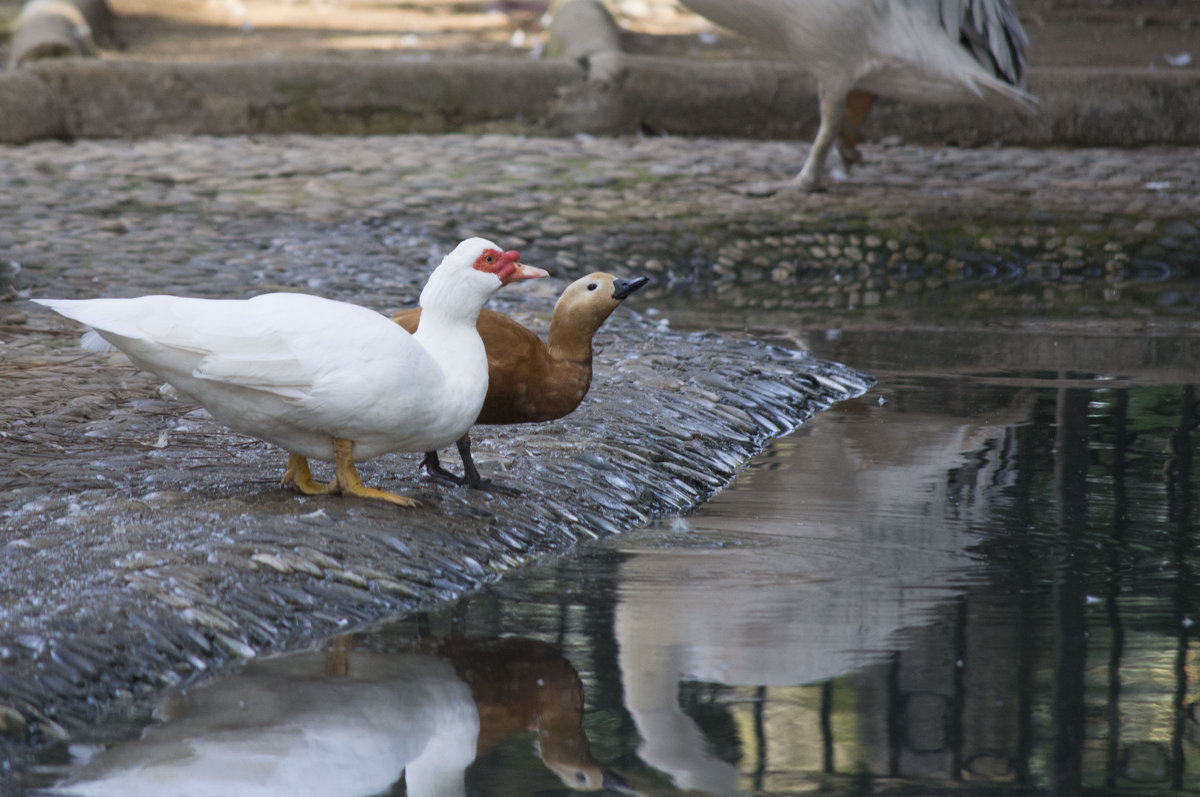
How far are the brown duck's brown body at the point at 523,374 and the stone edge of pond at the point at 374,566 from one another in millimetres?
273

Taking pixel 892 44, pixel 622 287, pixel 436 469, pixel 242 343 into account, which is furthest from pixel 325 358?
pixel 892 44

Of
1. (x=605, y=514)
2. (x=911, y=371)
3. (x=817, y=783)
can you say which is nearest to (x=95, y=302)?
(x=605, y=514)

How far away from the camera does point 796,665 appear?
3215mm

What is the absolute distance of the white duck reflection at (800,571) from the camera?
3.15m

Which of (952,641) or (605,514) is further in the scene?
(605,514)

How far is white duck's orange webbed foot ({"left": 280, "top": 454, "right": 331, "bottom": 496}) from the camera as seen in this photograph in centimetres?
399

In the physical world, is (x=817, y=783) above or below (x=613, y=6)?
below

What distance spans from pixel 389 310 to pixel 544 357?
288 cm

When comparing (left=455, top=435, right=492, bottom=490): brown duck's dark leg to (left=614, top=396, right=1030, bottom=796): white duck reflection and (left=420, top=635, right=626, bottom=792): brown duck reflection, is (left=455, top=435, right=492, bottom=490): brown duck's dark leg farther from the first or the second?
(left=420, top=635, right=626, bottom=792): brown duck reflection

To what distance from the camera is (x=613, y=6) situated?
14.1 meters

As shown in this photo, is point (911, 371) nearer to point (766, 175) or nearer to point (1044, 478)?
point (1044, 478)

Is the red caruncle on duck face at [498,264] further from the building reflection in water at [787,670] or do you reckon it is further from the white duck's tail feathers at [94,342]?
the white duck's tail feathers at [94,342]

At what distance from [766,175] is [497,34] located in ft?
16.2

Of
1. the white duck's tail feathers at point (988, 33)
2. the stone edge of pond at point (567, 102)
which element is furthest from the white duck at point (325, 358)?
the stone edge of pond at point (567, 102)
